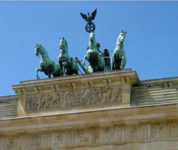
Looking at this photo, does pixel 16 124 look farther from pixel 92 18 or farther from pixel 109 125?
pixel 92 18

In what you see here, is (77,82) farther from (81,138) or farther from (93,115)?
(81,138)

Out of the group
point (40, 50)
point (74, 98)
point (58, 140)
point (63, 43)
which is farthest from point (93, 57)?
point (58, 140)

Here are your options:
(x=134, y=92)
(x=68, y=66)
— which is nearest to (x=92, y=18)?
(x=68, y=66)

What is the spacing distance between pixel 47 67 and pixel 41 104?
163cm

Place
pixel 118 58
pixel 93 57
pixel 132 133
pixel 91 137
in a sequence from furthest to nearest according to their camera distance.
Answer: pixel 93 57 → pixel 118 58 → pixel 91 137 → pixel 132 133

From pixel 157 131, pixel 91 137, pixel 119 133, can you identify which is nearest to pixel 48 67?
pixel 91 137

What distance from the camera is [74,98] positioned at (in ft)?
72.9

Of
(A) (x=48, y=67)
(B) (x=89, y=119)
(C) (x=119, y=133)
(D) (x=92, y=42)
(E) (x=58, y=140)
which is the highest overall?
(D) (x=92, y=42)

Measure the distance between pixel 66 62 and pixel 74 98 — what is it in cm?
166

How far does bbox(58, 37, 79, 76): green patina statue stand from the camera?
23.3 metres

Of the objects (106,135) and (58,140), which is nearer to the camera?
(106,135)

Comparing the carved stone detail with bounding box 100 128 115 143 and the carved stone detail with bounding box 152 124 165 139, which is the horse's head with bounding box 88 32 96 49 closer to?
the carved stone detail with bounding box 100 128 115 143

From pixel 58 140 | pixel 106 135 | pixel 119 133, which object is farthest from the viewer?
pixel 58 140

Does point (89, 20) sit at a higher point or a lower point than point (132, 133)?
higher
